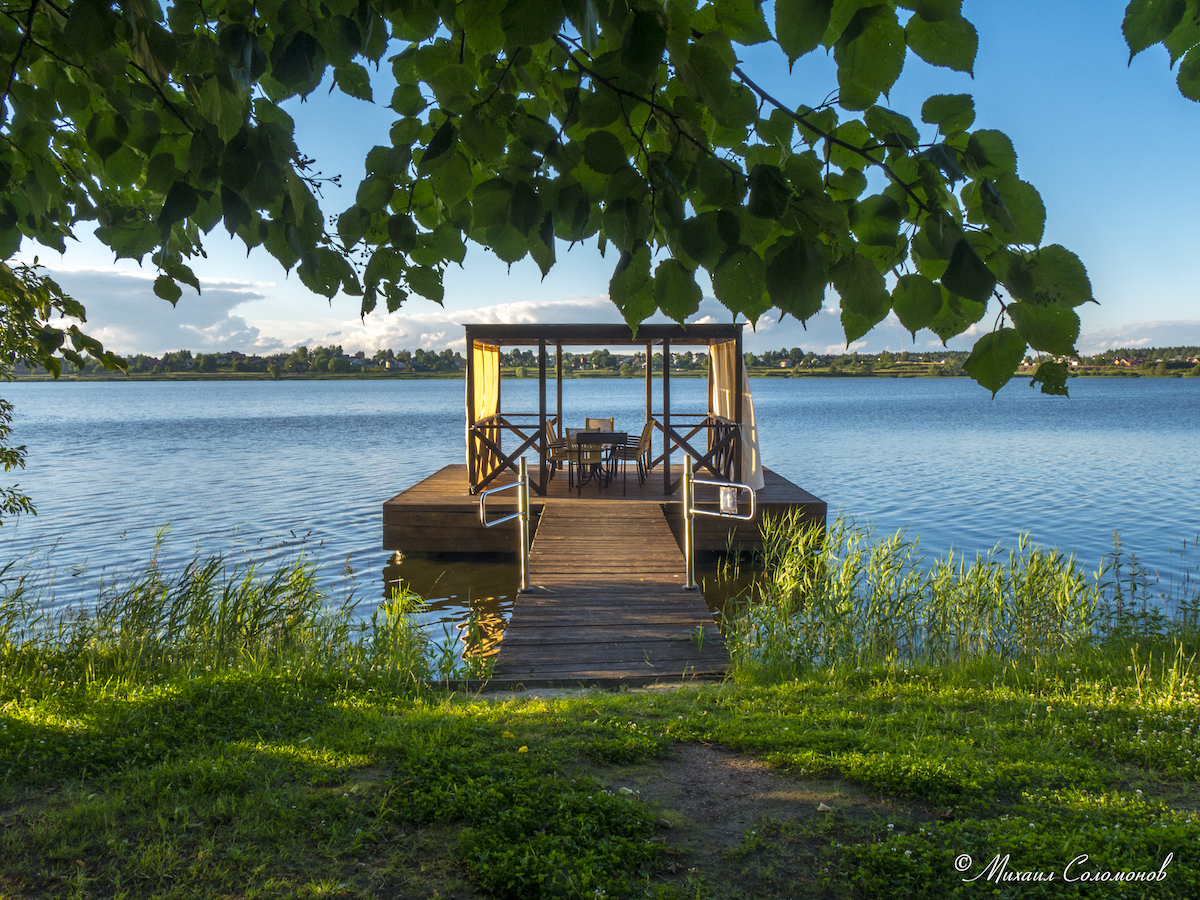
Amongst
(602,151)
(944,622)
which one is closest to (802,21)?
(602,151)

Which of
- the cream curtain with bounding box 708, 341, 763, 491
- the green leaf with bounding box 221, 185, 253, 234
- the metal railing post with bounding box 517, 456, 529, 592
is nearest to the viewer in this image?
the green leaf with bounding box 221, 185, 253, 234

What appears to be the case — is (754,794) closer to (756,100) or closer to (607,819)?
(607,819)

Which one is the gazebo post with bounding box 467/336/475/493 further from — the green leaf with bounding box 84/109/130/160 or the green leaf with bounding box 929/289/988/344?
the green leaf with bounding box 929/289/988/344

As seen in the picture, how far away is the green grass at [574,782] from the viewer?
2.02 metres

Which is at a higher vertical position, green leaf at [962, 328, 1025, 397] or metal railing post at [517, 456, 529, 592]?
green leaf at [962, 328, 1025, 397]

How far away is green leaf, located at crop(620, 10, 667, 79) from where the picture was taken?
0.98m

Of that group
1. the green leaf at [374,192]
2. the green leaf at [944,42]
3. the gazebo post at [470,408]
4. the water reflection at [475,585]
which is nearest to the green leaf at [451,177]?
the green leaf at [374,192]

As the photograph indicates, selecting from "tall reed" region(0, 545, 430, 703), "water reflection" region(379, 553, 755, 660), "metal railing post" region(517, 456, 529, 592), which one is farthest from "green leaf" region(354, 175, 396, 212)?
"water reflection" region(379, 553, 755, 660)

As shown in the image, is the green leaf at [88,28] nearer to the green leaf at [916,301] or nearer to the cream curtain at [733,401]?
the green leaf at [916,301]

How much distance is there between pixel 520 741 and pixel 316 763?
0.78 m

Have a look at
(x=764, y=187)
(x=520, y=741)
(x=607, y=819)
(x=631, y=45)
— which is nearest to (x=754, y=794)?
(x=607, y=819)

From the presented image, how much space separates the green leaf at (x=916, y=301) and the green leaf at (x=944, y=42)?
0.29 meters

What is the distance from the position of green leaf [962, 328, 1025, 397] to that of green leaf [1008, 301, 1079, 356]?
0.02 meters

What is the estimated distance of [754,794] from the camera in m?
2.59
